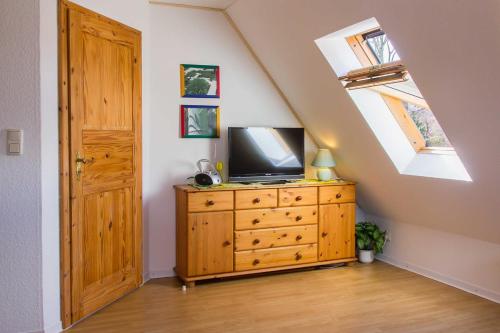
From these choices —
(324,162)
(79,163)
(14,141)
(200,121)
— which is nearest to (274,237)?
(324,162)

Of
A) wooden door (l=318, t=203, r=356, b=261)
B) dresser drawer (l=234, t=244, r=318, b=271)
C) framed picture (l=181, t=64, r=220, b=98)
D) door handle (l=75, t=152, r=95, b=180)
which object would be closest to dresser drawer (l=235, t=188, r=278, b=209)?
dresser drawer (l=234, t=244, r=318, b=271)

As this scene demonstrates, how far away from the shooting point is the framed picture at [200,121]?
4.28 m

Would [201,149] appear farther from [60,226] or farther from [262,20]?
[60,226]

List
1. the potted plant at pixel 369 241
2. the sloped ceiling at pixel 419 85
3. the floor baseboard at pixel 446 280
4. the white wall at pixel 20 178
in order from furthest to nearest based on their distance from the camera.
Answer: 1. the potted plant at pixel 369 241
2. the floor baseboard at pixel 446 280
3. the white wall at pixel 20 178
4. the sloped ceiling at pixel 419 85

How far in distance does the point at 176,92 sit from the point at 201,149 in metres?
0.56

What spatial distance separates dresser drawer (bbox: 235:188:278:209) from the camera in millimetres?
4086

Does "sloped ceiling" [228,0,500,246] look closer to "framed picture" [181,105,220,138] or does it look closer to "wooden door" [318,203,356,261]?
"wooden door" [318,203,356,261]

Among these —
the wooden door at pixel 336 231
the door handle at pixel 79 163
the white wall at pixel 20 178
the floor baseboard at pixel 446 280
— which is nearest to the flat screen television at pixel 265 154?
the wooden door at pixel 336 231

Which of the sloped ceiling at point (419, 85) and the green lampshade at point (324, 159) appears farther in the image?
the green lampshade at point (324, 159)

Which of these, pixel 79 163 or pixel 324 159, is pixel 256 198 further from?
pixel 79 163

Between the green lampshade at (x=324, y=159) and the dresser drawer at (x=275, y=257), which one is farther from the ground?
the green lampshade at (x=324, y=159)

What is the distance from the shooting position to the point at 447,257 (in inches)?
159

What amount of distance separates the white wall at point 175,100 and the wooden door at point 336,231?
1.10m

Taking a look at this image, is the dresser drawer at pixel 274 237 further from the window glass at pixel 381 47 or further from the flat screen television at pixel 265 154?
the window glass at pixel 381 47
